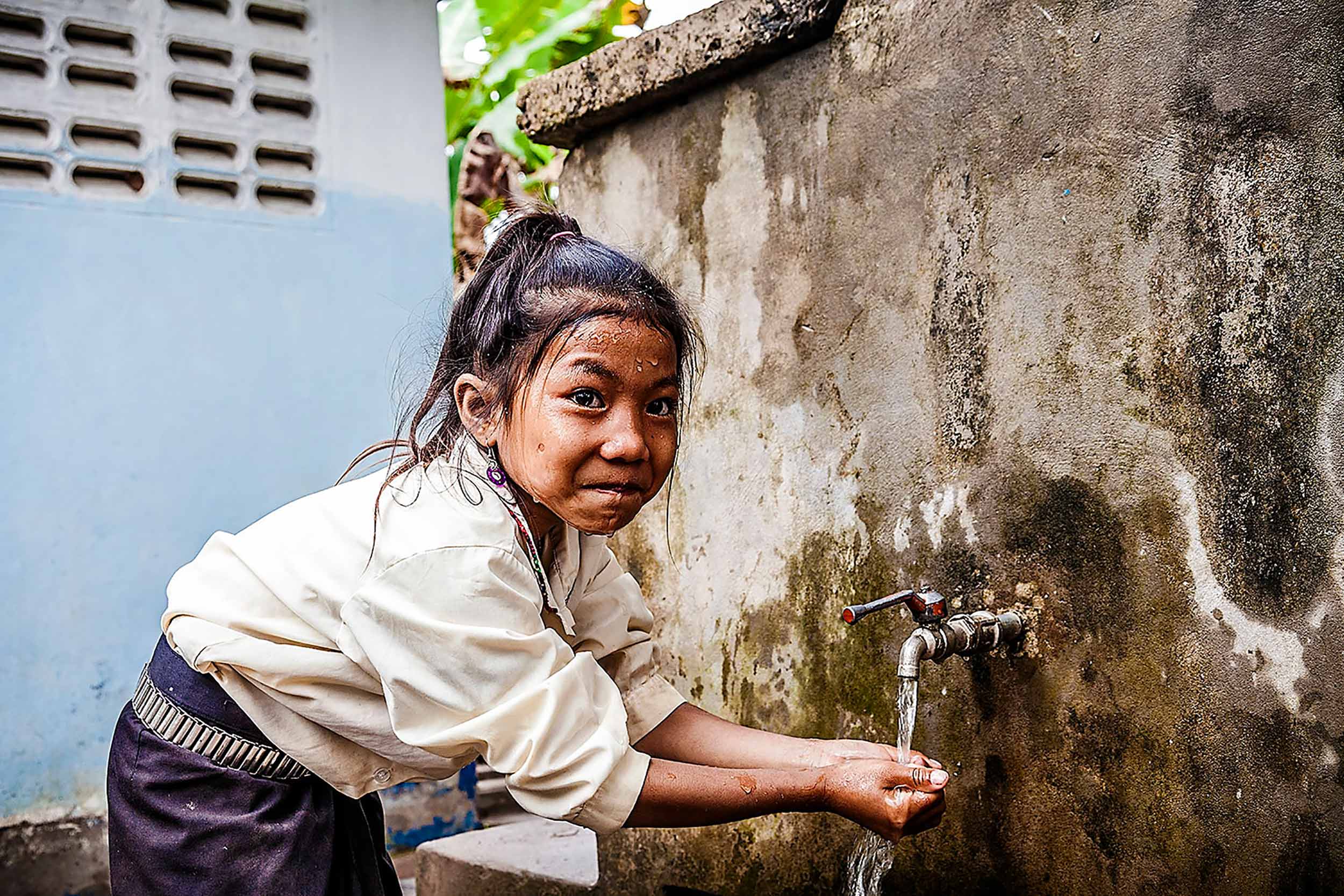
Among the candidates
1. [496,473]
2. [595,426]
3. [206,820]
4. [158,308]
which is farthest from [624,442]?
[158,308]

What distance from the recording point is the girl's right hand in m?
1.39

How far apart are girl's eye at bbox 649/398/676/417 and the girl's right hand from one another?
0.47 meters

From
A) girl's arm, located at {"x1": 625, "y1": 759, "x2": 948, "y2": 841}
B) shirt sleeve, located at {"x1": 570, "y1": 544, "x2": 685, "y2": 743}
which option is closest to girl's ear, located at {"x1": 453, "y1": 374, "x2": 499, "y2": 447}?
shirt sleeve, located at {"x1": 570, "y1": 544, "x2": 685, "y2": 743}

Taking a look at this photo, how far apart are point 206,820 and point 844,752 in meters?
0.80

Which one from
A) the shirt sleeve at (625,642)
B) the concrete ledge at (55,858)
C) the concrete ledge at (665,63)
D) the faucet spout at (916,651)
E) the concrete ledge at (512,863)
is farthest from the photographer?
the concrete ledge at (55,858)

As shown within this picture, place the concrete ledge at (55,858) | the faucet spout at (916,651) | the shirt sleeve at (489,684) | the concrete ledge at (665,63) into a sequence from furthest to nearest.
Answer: the concrete ledge at (55,858), the concrete ledge at (665,63), the faucet spout at (916,651), the shirt sleeve at (489,684)

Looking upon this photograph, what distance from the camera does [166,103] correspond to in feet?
11.0

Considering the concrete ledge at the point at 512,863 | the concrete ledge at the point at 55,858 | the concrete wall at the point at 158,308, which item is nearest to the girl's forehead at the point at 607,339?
the concrete ledge at the point at 512,863

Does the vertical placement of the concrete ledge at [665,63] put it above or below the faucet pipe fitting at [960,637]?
above

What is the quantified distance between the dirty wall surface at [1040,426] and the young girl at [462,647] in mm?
263

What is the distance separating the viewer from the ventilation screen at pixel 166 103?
10.5ft

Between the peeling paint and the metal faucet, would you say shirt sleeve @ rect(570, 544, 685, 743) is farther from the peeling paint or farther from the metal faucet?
the peeling paint

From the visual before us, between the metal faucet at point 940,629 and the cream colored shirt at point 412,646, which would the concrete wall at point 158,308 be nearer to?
the cream colored shirt at point 412,646

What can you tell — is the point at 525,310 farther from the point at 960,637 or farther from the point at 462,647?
the point at 960,637
